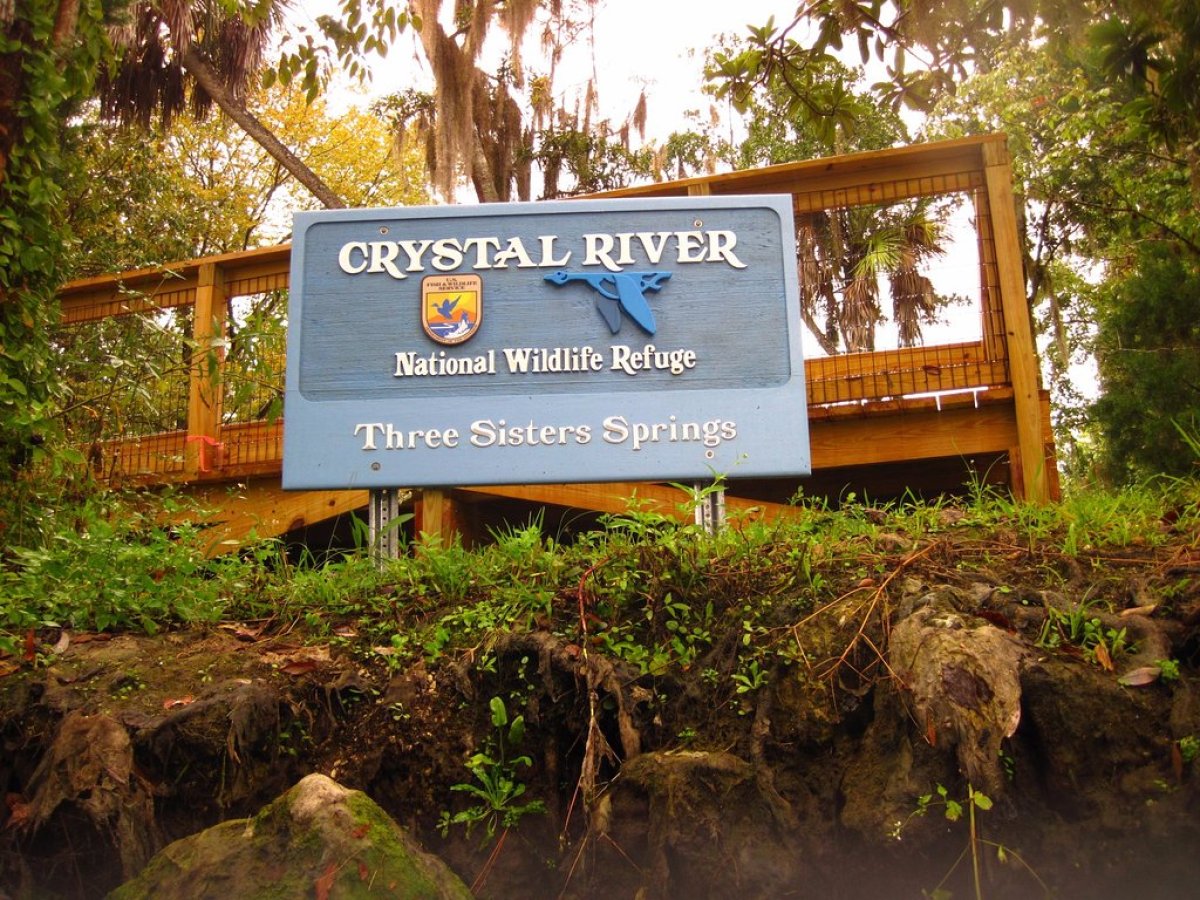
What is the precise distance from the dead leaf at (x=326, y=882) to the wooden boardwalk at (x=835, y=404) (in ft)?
9.88

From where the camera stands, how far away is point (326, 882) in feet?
10.2

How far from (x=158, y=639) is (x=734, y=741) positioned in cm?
226

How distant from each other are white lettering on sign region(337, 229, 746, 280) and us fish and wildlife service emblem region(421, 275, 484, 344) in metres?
0.10

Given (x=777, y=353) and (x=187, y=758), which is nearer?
(x=187, y=758)

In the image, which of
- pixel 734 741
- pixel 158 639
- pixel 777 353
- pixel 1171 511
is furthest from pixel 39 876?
pixel 1171 511

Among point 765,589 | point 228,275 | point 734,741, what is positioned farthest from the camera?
point 228,275

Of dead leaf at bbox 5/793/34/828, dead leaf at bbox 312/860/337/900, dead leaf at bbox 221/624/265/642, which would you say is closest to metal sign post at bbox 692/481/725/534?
dead leaf at bbox 221/624/265/642

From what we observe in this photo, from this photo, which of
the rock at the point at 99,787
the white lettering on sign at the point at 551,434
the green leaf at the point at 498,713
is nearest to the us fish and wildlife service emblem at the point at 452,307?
the white lettering on sign at the point at 551,434

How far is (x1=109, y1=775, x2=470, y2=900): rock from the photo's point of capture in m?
3.11

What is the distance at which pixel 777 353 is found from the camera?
5711 millimetres

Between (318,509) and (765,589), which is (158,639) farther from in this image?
(318,509)

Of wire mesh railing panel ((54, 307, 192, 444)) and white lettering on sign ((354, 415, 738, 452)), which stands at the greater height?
wire mesh railing panel ((54, 307, 192, 444))

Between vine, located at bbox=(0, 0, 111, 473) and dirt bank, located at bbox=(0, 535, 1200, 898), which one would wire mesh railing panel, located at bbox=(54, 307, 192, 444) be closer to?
vine, located at bbox=(0, 0, 111, 473)

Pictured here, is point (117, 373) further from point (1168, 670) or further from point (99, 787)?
point (1168, 670)
